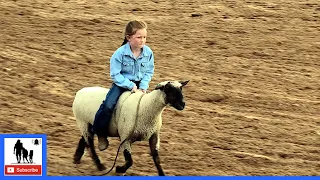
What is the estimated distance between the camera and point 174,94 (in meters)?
8.75

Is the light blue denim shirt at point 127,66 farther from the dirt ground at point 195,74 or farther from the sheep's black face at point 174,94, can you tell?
the dirt ground at point 195,74

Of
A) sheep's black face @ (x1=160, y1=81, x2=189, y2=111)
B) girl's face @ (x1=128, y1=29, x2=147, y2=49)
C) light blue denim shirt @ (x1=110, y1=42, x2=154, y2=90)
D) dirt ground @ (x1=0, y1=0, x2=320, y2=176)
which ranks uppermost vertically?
girl's face @ (x1=128, y1=29, x2=147, y2=49)

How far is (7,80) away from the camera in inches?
521

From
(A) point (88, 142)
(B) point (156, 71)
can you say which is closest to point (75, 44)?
(B) point (156, 71)

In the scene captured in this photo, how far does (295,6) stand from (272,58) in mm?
2740

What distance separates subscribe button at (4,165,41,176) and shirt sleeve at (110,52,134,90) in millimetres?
1174

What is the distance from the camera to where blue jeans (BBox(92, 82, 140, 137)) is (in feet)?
29.8

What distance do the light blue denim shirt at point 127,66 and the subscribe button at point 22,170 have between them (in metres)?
1.16

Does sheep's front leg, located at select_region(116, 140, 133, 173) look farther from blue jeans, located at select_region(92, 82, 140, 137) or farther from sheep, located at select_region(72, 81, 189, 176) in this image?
blue jeans, located at select_region(92, 82, 140, 137)

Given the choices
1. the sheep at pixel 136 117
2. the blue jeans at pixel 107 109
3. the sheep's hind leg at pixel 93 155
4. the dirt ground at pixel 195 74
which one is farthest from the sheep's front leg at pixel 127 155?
the dirt ground at pixel 195 74

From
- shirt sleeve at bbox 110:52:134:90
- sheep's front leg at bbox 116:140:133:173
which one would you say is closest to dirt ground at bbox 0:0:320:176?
sheep's front leg at bbox 116:140:133:173

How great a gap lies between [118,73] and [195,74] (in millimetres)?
5130

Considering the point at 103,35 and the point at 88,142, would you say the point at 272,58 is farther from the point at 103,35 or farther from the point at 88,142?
the point at 88,142

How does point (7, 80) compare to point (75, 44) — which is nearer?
point (7, 80)
